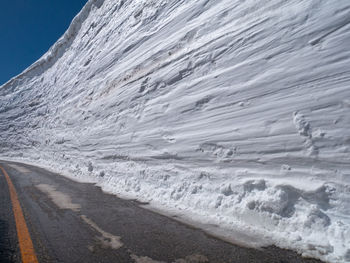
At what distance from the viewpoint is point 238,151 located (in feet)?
12.8

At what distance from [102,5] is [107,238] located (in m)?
14.9

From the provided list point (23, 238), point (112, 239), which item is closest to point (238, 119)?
point (112, 239)

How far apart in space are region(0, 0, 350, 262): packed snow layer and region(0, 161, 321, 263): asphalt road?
0.61 metres

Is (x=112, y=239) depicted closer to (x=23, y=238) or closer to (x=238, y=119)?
(x=23, y=238)

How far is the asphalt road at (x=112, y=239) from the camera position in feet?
7.32

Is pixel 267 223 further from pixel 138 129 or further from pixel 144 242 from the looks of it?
pixel 138 129

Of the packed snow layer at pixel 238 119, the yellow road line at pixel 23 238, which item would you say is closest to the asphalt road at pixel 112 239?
the yellow road line at pixel 23 238

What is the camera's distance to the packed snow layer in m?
2.83

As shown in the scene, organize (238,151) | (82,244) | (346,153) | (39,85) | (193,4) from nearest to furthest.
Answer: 1. (82,244)
2. (346,153)
3. (238,151)
4. (193,4)
5. (39,85)

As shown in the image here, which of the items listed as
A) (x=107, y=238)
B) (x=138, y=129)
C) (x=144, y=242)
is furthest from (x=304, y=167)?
(x=138, y=129)

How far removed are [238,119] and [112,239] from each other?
2.92 meters

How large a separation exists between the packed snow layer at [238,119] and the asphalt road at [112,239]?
608mm

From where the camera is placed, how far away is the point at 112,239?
2.68 m

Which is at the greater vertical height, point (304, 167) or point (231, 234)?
point (304, 167)
